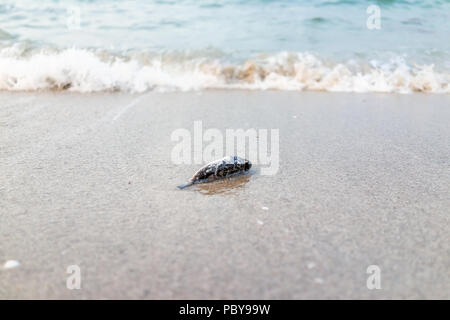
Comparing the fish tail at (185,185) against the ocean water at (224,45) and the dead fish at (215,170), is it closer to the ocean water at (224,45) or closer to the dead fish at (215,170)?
the dead fish at (215,170)

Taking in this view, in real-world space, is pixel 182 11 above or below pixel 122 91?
above

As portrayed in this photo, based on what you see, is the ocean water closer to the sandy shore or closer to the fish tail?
the sandy shore

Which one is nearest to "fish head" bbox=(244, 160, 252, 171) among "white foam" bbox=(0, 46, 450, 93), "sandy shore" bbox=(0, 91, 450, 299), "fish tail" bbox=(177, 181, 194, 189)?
"sandy shore" bbox=(0, 91, 450, 299)

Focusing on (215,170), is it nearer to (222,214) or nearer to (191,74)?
(222,214)

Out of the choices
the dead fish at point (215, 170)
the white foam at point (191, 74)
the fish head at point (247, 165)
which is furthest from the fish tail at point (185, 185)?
the white foam at point (191, 74)

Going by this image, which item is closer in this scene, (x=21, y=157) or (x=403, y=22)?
(x=21, y=157)
